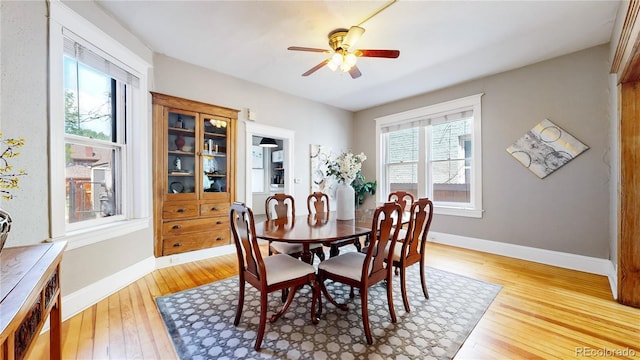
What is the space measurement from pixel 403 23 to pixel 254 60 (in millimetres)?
1904

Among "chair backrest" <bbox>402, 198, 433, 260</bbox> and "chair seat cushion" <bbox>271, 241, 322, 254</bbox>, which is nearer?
"chair backrest" <bbox>402, 198, 433, 260</bbox>

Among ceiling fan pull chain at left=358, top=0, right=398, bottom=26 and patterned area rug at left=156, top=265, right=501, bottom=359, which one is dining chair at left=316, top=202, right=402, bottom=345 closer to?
patterned area rug at left=156, top=265, right=501, bottom=359

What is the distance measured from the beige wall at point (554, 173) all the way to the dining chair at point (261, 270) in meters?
3.27

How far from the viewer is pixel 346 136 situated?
5.68m

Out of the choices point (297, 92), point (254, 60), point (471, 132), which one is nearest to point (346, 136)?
point (297, 92)

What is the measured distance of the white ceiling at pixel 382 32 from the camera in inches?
89.6

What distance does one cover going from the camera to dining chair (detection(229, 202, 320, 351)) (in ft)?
5.44

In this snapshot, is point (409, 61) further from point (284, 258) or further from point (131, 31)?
point (131, 31)

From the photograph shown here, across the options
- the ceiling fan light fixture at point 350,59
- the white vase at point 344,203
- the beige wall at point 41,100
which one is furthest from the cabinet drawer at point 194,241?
the ceiling fan light fixture at point 350,59

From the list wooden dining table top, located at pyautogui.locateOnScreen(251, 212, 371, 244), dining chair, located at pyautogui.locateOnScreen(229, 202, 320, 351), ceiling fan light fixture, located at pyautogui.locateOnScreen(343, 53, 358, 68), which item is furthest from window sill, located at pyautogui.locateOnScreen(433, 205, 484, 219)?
dining chair, located at pyautogui.locateOnScreen(229, 202, 320, 351)

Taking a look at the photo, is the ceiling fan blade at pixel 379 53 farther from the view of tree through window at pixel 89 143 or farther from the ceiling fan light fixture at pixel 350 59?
the view of tree through window at pixel 89 143

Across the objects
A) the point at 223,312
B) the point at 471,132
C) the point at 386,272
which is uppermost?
the point at 471,132

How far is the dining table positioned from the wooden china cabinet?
162 centimetres

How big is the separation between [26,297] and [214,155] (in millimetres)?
3040
